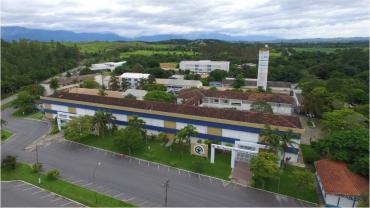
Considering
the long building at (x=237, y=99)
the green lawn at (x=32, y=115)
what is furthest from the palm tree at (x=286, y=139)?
the green lawn at (x=32, y=115)

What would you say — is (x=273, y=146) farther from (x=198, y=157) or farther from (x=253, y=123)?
(x=198, y=157)

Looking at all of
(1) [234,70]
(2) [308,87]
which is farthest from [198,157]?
(1) [234,70]

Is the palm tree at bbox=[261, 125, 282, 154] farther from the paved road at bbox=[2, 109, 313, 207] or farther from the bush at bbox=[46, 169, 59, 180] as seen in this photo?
the bush at bbox=[46, 169, 59, 180]

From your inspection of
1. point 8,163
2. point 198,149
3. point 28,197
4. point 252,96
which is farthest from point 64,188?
point 252,96

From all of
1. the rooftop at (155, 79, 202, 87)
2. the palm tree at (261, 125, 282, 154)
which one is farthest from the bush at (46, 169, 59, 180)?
the rooftop at (155, 79, 202, 87)

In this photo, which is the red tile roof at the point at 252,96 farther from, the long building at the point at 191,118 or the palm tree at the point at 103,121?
the palm tree at the point at 103,121
